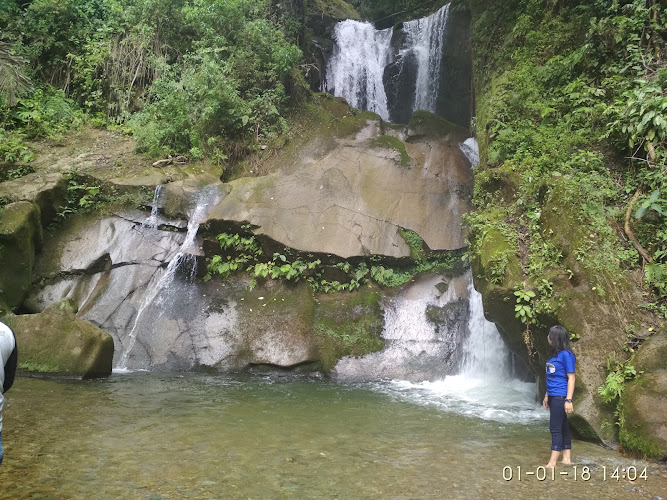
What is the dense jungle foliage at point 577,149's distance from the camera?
7.11 m

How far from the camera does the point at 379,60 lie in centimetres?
1884

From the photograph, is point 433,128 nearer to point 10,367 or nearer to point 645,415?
point 645,415

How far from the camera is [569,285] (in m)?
7.02

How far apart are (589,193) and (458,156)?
637cm

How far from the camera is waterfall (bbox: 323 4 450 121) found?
17297 millimetres

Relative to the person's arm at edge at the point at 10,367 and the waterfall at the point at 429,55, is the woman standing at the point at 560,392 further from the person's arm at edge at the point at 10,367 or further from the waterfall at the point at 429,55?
the waterfall at the point at 429,55

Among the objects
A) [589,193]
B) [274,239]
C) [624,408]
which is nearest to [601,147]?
[589,193]

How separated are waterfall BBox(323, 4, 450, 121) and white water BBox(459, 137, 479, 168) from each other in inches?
133

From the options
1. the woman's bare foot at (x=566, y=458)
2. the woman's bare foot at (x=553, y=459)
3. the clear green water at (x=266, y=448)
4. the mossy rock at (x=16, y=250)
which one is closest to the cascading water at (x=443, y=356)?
the clear green water at (x=266, y=448)

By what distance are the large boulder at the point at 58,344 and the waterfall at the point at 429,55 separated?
12.9 m

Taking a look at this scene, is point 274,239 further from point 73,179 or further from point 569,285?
point 569,285

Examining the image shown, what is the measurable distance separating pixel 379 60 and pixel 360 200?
29.0 feet
